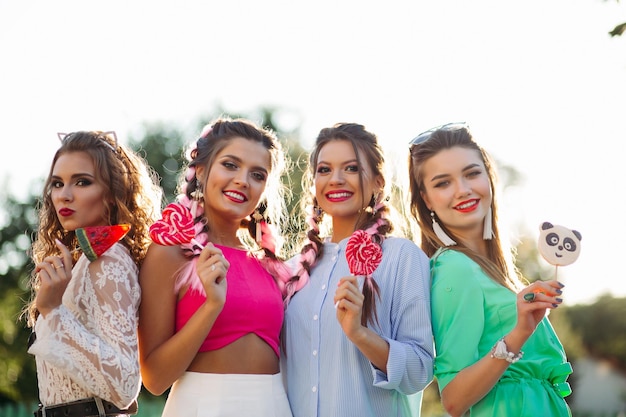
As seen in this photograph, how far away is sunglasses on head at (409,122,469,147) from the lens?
181 inches

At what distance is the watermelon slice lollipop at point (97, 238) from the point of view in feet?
12.6

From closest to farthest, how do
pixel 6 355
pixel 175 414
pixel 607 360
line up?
pixel 175 414 < pixel 6 355 < pixel 607 360

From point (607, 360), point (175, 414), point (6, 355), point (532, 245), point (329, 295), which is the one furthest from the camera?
point (607, 360)

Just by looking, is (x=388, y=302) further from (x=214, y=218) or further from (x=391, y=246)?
(x=214, y=218)

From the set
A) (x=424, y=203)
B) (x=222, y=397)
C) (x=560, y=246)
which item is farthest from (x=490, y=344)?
(x=222, y=397)

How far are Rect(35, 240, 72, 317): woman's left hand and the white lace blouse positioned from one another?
0.04 meters

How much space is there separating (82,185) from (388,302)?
173cm

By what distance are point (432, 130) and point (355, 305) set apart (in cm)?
130

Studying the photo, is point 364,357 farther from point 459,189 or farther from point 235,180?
point 235,180

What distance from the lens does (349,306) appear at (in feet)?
12.7

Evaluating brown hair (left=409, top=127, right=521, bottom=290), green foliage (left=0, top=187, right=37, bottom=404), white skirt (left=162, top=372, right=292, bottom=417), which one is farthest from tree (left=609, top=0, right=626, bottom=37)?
green foliage (left=0, top=187, right=37, bottom=404)

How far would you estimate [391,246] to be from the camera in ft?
14.6

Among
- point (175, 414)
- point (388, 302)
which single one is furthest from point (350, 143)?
point (175, 414)

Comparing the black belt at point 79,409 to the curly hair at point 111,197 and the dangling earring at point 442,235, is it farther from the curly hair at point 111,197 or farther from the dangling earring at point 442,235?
the dangling earring at point 442,235
